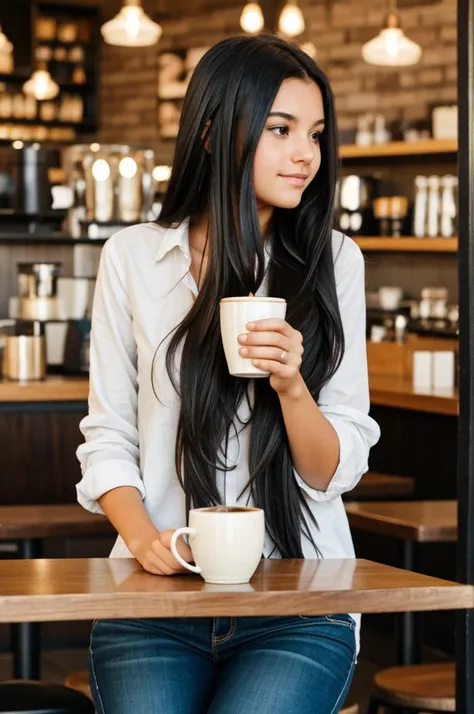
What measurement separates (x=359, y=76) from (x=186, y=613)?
7622mm

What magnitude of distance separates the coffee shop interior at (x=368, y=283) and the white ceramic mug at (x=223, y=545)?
18 centimetres

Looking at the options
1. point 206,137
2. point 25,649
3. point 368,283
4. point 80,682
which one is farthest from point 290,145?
point 368,283

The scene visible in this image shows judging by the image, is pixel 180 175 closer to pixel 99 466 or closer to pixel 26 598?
pixel 99 466

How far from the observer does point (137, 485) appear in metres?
1.86

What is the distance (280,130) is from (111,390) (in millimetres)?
469

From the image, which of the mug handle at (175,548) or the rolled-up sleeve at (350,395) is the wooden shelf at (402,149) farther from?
the mug handle at (175,548)

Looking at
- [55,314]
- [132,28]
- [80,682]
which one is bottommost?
[80,682]

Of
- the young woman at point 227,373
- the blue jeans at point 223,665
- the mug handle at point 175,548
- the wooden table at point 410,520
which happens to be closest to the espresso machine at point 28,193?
the wooden table at point 410,520

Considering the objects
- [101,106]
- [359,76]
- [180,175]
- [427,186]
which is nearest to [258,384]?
[180,175]

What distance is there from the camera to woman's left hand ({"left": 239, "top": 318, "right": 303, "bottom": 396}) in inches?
61.4

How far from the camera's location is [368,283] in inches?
319

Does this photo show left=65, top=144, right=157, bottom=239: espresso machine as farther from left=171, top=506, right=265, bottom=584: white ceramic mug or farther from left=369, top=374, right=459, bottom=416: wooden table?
left=171, top=506, right=265, bottom=584: white ceramic mug

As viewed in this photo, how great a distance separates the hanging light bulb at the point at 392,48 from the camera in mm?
6980

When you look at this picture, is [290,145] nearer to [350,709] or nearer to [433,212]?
[350,709]
